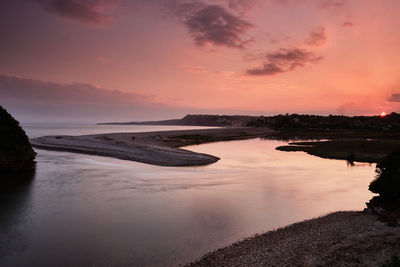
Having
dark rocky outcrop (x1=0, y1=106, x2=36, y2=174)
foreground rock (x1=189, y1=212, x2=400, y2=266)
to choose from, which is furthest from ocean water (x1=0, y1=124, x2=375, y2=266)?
dark rocky outcrop (x1=0, y1=106, x2=36, y2=174)

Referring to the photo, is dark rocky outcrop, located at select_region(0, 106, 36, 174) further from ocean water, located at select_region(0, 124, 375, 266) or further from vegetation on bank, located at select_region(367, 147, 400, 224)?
vegetation on bank, located at select_region(367, 147, 400, 224)

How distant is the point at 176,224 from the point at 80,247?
5.69 m

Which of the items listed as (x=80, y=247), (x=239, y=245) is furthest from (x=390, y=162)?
(x=80, y=247)

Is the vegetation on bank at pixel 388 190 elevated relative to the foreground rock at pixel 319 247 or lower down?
elevated

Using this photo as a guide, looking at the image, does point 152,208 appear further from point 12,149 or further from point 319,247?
point 12,149

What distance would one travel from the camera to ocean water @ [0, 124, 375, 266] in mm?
13180

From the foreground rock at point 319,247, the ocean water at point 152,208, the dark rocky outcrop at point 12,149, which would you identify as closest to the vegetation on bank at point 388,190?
the foreground rock at point 319,247

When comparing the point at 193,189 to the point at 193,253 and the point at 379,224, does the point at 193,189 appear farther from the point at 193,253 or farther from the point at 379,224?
the point at 379,224

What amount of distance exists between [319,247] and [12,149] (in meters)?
36.9

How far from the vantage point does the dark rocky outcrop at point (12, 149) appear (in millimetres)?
33312

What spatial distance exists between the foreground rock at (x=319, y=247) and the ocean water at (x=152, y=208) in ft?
5.01

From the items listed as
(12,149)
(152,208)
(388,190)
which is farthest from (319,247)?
(12,149)

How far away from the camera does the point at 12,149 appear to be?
34.3m

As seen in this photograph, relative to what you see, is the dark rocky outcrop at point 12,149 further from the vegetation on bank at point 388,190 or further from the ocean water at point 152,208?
the vegetation on bank at point 388,190
